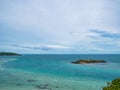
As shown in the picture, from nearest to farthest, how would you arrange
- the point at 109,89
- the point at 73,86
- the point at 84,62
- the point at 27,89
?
1. the point at 109,89
2. the point at 27,89
3. the point at 73,86
4. the point at 84,62

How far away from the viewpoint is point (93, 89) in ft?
106

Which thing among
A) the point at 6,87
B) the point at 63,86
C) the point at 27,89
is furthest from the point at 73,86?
the point at 6,87

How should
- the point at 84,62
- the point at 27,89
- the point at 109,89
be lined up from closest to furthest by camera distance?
1. the point at 109,89
2. the point at 27,89
3. the point at 84,62

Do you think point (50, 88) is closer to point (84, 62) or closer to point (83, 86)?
point (83, 86)

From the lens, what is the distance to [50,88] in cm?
3169

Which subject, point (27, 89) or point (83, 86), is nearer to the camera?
point (27, 89)

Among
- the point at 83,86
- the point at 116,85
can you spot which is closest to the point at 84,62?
the point at 83,86

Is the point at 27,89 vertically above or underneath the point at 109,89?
underneath

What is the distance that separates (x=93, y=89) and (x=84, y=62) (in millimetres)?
55007

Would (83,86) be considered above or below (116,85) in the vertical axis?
below

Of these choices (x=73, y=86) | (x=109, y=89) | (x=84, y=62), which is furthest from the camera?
(x=84, y=62)

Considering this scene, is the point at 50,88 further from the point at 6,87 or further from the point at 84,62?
the point at 84,62

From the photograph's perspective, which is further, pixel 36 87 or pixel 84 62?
pixel 84 62

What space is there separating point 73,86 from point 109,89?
727 inches
